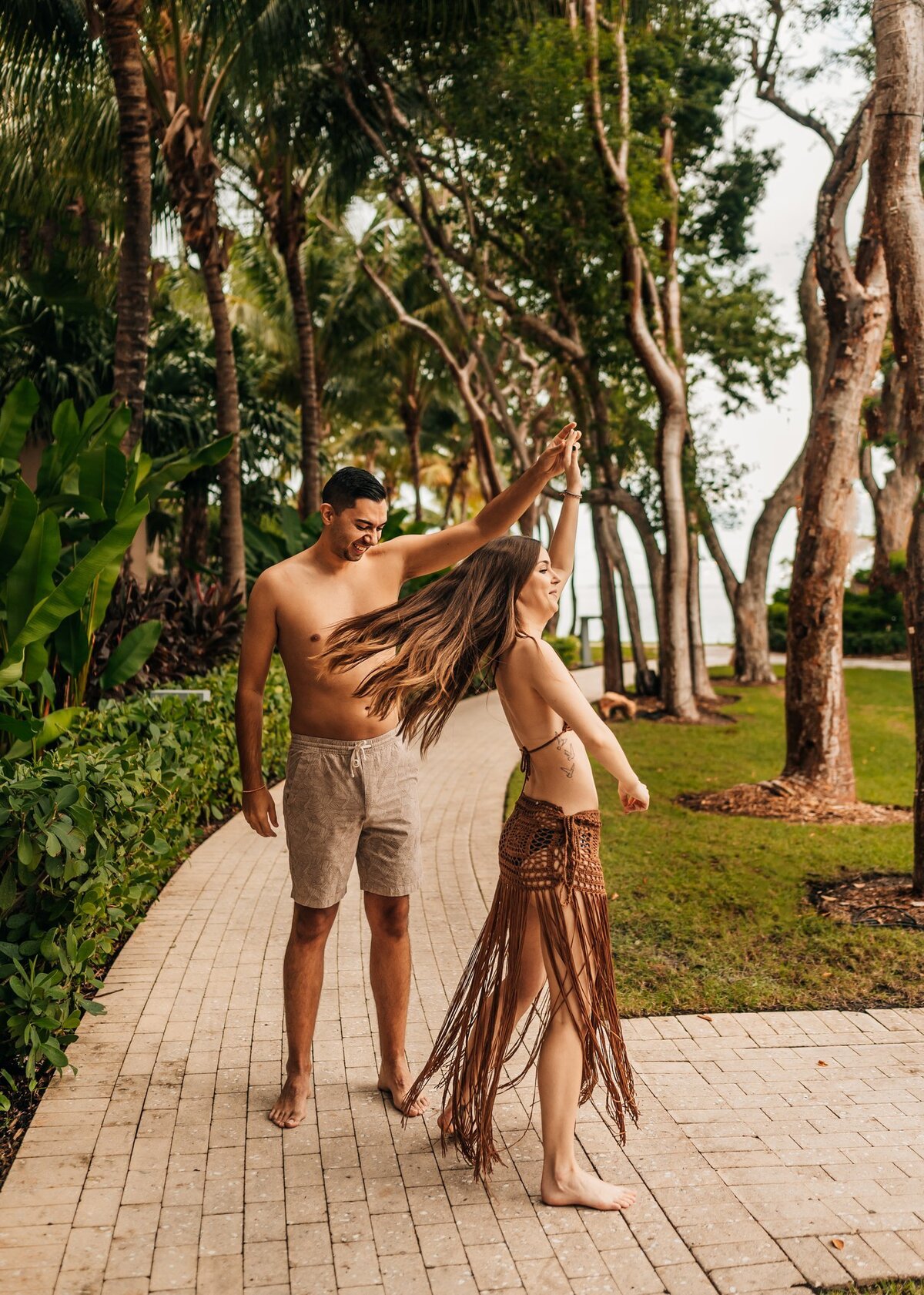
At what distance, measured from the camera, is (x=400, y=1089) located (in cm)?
391

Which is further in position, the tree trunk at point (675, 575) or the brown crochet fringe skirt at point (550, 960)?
the tree trunk at point (675, 575)

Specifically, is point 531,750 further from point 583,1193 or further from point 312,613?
point 583,1193

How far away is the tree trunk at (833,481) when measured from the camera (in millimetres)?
8961

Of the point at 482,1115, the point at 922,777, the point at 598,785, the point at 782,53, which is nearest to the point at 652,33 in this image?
the point at 782,53

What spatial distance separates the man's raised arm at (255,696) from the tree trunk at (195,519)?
15.5 metres

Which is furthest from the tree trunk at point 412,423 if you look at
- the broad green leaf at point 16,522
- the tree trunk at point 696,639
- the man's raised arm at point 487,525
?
the man's raised arm at point 487,525

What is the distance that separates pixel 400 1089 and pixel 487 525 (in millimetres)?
1973

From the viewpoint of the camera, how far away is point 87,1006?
4.04 meters

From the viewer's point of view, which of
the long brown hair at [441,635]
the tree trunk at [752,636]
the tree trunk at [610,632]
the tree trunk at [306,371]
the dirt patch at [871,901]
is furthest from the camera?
the tree trunk at [752,636]

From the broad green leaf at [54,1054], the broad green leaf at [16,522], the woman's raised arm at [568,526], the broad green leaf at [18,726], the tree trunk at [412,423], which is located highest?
the tree trunk at [412,423]

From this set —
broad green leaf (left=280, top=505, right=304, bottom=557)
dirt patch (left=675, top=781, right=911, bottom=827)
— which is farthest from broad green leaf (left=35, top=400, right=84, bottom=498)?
broad green leaf (left=280, top=505, right=304, bottom=557)

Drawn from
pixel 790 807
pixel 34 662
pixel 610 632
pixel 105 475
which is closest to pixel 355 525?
pixel 34 662

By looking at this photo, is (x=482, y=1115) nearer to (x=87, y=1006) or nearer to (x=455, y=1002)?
(x=455, y=1002)

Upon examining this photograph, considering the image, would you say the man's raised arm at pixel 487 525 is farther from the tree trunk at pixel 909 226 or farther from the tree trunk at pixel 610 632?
the tree trunk at pixel 610 632
